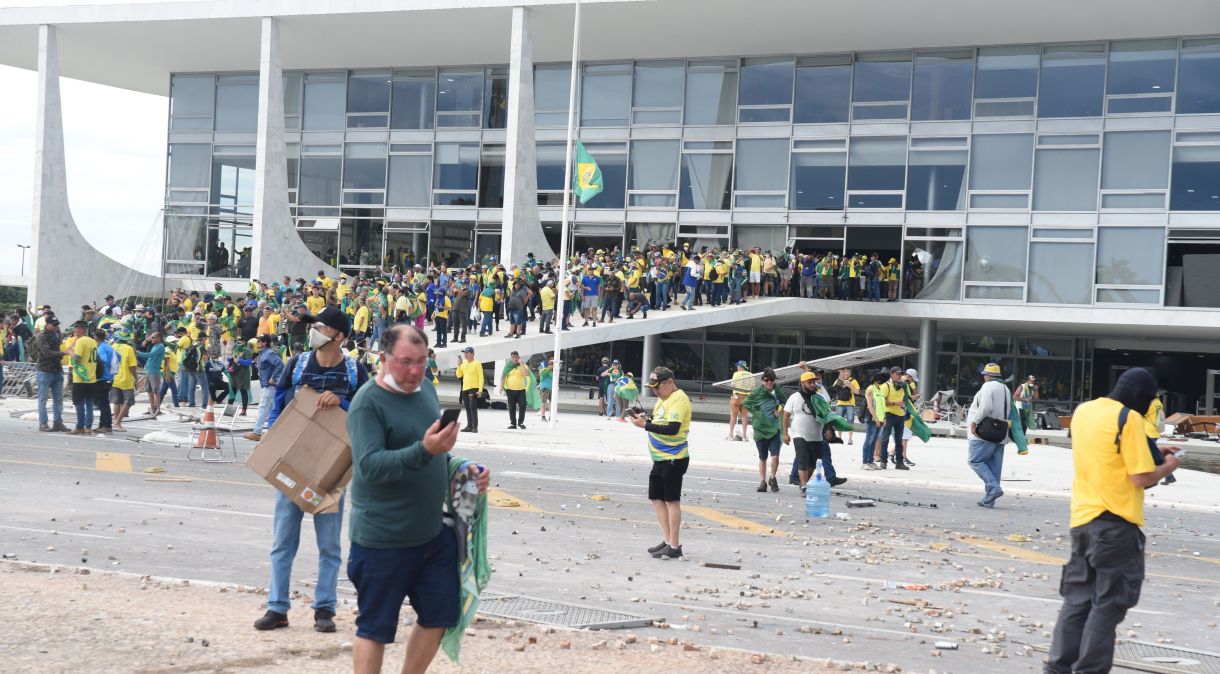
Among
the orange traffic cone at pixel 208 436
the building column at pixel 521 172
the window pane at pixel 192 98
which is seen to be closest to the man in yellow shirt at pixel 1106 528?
the orange traffic cone at pixel 208 436

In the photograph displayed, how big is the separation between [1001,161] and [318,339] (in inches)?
1374

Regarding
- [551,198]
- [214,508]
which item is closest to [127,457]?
[214,508]

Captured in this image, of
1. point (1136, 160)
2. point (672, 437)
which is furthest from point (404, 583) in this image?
point (1136, 160)

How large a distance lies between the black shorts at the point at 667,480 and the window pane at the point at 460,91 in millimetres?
34865

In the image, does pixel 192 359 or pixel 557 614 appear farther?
pixel 192 359

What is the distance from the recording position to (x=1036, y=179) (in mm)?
37969

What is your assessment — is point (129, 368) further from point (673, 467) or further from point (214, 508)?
point (673, 467)

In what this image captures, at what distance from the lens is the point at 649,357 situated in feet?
141

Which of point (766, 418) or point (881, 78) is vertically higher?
point (881, 78)

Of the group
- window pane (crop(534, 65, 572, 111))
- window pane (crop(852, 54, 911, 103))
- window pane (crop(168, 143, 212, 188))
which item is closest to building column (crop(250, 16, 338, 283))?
window pane (crop(168, 143, 212, 188))

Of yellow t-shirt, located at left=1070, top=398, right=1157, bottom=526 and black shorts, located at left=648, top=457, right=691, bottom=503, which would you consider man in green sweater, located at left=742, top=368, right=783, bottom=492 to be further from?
yellow t-shirt, located at left=1070, top=398, right=1157, bottom=526

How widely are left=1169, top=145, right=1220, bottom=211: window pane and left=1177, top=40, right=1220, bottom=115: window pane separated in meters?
1.22

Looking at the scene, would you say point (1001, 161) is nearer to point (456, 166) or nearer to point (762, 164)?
point (762, 164)

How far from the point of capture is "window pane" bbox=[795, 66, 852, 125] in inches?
1585
